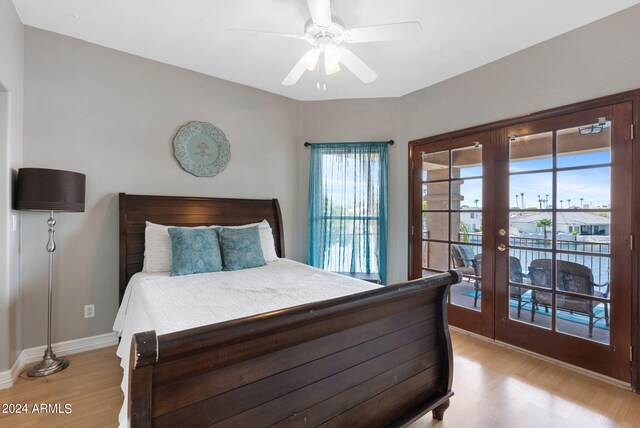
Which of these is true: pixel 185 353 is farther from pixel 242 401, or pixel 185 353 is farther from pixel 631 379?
pixel 631 379

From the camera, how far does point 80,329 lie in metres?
2.66

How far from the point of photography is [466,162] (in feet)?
10.4

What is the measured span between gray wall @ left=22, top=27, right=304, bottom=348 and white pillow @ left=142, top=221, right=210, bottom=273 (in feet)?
1.37

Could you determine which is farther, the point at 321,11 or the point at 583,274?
the point at 583,274

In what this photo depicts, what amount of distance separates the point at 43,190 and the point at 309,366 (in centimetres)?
230

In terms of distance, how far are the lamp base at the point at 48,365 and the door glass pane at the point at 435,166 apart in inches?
154

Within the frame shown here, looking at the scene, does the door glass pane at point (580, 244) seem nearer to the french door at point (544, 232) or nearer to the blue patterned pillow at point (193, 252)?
the french door at point (544, 232)

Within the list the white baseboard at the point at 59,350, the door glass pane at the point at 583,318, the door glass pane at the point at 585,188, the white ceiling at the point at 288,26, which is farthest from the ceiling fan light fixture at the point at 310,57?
the white baseboard at the point at 59,350

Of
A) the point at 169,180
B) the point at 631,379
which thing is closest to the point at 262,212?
the point at 169,180

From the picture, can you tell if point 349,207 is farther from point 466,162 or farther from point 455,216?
point 466,162

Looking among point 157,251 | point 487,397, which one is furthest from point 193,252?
point 487,397

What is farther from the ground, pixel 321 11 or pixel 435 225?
pixel 321 11

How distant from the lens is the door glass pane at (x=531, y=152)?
2588mm

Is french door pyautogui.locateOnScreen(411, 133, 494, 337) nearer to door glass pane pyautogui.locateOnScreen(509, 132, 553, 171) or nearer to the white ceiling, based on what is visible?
door glass pane pyautogui.locateOnScreen(509, 132, 553, 171)
